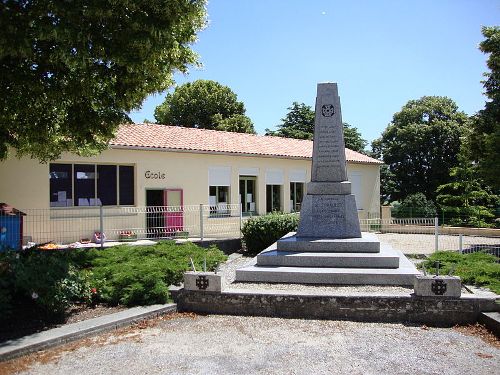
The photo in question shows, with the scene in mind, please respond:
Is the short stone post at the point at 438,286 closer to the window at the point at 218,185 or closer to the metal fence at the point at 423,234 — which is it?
the metal fence at the point at 423,234

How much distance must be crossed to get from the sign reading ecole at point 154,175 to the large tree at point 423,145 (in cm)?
2513

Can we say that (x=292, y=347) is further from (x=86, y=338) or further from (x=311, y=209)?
(x=311, y=209)

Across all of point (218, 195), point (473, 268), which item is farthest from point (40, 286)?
point (218, 195)

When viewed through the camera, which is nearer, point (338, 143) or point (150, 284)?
point (150, 284)

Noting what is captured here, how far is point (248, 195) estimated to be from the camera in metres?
22.9

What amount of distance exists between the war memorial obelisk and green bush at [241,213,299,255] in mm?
3459

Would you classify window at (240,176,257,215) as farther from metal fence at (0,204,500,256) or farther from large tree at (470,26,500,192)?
large tree at (470,26,500,192)

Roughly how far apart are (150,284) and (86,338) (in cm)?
162

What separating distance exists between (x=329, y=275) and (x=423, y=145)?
32270mm

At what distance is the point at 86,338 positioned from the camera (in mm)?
5859

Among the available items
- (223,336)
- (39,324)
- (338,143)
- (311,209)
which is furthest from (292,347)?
(338,143)

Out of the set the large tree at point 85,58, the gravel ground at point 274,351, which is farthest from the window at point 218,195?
the gravel ground at point 274,351

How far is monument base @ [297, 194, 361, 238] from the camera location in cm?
1041

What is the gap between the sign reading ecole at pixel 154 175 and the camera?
1833 centimetres
